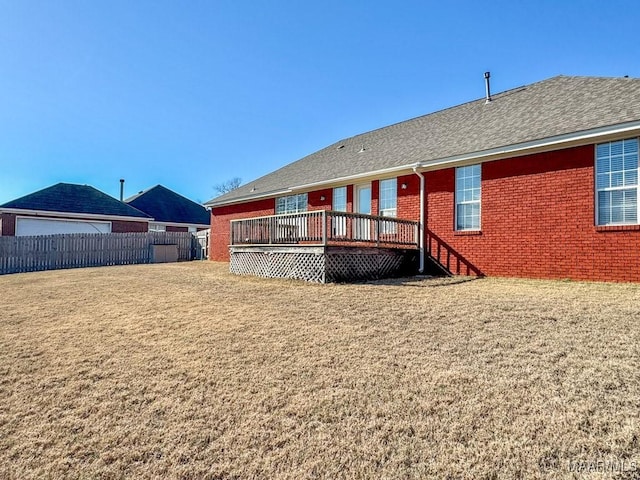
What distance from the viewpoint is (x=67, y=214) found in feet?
71.3

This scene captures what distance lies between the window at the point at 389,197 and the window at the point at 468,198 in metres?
2.12

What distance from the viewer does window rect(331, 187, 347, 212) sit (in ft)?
42.4

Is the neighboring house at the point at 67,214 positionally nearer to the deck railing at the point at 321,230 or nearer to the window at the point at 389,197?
the deck railing at the point at 321,230

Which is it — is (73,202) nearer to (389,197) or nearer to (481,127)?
(389,197)

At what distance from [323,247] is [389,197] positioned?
418 cm

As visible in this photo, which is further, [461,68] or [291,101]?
[291,101]

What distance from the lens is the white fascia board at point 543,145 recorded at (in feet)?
23.2

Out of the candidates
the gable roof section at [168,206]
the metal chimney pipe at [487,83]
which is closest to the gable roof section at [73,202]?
the gable roof section at [168,206]

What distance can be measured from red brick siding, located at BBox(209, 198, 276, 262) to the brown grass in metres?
11.0

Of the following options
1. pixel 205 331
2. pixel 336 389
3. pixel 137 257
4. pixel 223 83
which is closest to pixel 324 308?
pixel 205 331

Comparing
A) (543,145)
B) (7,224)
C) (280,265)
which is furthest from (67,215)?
(543,145)

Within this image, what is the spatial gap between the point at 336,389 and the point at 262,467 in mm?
1025

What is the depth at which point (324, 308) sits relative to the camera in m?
5.80

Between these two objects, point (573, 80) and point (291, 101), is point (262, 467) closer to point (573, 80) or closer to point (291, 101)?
point (573, 80)
